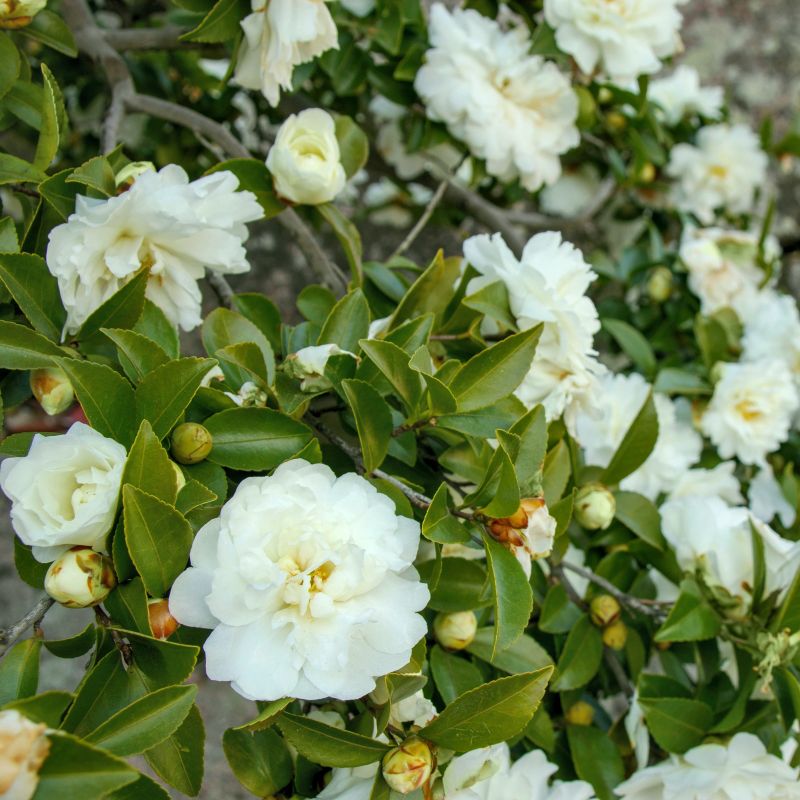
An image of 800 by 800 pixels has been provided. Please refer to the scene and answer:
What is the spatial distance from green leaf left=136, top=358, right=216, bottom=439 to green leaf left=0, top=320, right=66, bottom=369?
0.07m

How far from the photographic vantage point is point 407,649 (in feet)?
1.78

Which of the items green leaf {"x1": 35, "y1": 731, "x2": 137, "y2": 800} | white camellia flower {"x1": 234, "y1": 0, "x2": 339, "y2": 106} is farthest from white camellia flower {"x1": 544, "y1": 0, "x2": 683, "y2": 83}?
green leaf {"x1": 35, "y1": 731, "x2": 137, "y2": 800}

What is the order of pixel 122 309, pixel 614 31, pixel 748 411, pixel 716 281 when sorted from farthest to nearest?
pixel 716 281 → pixel 748 411 → pixel 614 31 → pixel 122 309

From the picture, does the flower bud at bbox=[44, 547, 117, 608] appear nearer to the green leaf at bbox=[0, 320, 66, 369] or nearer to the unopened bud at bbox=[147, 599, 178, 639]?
the unopened bud at bbox=[147, 599, 178, 639]

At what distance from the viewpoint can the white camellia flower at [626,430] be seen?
3.50 ft

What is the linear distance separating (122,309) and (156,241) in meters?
0.06

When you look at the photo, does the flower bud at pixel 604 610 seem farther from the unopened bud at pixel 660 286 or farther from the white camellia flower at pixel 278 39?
the unopened bud at pixel 660 286

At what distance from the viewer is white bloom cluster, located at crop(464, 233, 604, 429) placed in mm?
738

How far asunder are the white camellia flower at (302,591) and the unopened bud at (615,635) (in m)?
0.35

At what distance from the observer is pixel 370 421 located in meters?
0.64

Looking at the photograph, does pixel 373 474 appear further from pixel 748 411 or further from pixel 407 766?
pixel 748 411

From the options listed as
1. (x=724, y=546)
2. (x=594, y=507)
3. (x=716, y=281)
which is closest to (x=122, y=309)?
(x=594, y=507)

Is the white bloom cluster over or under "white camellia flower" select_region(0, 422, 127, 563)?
over

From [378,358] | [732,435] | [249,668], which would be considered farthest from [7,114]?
[732,435]
